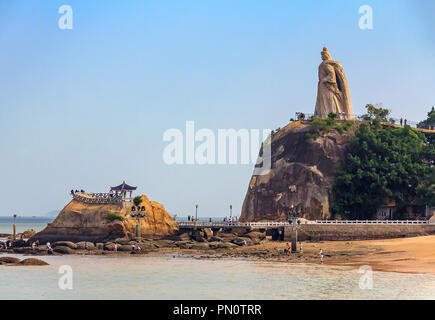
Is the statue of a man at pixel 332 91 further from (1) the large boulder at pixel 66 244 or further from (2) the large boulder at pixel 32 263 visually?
(2) the large boulder at pixel 32 263

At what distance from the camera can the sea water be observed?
3972 cm

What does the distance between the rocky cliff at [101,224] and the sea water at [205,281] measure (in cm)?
1356

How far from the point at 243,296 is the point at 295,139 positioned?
5230 centimetres

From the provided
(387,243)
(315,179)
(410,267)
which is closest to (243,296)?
(410,267)

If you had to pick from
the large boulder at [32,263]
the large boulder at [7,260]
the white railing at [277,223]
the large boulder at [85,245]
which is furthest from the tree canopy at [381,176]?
the large boulder at [7,260]

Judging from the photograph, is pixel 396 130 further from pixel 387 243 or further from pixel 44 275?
pixel 44 275

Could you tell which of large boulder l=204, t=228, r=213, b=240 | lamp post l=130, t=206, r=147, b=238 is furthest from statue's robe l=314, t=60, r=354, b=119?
lamp post l=130, t=206, r=147, b=238

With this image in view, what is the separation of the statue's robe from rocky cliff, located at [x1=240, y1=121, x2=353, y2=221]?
6.47 m

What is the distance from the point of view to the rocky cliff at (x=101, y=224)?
71688 millimetres

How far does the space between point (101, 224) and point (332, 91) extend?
43340 millimetres

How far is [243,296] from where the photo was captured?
1551 inches

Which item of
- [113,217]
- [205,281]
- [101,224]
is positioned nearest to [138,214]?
[113,217]

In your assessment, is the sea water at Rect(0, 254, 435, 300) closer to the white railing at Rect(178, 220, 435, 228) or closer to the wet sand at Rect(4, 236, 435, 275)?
the wet sand at Rect(4, 236, 435, 275)

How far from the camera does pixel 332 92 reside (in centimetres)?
9675
